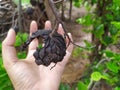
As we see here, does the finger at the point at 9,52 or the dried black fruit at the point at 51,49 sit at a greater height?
the dried black fruit at the point at 51,49

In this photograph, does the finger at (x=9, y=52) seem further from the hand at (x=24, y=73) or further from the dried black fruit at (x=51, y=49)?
the dried black fruit at (x=51, y=49)

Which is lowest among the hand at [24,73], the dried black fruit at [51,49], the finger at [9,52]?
the hand at [24,73]

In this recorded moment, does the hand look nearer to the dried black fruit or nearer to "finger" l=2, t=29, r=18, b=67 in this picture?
"finger" l=2, t=29, r=18, b=67

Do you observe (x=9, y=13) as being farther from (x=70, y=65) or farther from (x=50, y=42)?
(x=50, y=42)

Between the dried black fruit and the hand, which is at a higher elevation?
the dried black fruit

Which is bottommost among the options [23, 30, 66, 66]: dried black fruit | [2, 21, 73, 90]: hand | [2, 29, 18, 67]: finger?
[2, 21, 73, 90]: hand

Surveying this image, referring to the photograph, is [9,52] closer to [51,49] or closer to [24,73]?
[24,73]

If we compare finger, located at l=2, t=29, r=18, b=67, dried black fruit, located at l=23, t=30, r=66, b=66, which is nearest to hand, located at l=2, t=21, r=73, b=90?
finger, located at l=2, t=29, r=18, b=67

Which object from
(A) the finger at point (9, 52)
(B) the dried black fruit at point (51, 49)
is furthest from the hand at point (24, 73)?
(B) the dried black fruit at point (51, 49)

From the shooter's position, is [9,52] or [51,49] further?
[9,52]

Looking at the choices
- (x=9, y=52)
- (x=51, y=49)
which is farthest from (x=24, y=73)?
(x=51, y=49)

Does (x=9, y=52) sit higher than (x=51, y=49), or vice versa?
(x=51, y=49)
